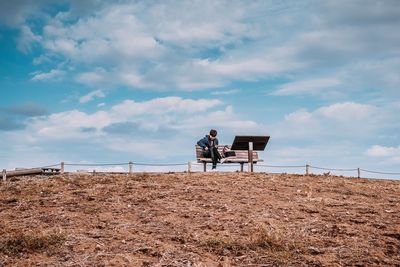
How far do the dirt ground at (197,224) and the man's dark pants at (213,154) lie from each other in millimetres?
4594

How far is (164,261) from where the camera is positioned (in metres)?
7.66

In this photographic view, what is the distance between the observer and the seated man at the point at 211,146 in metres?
19.7

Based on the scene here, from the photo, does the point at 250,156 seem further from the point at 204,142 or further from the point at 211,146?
the point at 204,142

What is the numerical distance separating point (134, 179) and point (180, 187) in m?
2.47

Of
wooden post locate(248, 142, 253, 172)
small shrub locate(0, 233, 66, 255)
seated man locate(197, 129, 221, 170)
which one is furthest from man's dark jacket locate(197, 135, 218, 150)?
small shrub locate(0, 233, 66, 255)

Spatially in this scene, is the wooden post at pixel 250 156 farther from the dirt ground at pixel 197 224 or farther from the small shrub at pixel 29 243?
the small shrub at pixel 29 243

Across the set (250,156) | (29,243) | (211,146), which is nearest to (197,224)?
(29,243)

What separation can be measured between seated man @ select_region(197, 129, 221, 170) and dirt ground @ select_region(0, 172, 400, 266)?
15.1 feet

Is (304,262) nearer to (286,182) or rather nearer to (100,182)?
(286,182)

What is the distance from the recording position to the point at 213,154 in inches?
781

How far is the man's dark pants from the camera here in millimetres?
19734

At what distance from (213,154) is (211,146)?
1.25 feet

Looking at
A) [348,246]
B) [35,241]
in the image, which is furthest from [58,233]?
[348,246]

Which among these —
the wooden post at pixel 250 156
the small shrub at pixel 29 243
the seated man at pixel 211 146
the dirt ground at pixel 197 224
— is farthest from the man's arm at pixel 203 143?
the small shrub at pixel 29 243
